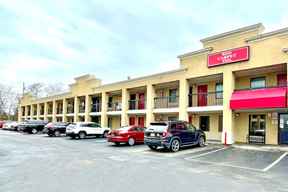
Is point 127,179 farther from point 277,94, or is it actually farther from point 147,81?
point 147,81

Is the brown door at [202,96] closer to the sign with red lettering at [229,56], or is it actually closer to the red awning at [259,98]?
the sign with red lettering at [229,56]

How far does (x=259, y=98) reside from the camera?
18.0 m

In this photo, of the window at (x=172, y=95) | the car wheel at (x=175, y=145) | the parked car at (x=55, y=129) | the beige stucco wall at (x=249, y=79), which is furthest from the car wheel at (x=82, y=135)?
the beige stucco wall at (x=249, y=79)

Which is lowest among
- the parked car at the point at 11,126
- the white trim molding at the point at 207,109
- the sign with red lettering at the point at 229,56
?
the parked car at the point at 11,126

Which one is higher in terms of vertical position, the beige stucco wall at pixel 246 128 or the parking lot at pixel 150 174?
the beige stucco wall at pixel 246 128

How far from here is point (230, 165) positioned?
12.4m

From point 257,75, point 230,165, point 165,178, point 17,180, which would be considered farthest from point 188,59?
point 17,180

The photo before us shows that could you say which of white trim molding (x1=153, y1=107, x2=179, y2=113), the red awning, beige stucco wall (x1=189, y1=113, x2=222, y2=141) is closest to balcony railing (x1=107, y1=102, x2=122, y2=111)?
white trim molding (x1=153, y1=107, x2=179, y2=113)

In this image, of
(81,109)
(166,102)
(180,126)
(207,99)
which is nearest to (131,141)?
(180,126)

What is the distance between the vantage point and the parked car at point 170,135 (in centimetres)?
1664

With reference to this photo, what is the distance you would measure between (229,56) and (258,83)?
3.02 m

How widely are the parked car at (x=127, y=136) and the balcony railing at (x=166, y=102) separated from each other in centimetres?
615

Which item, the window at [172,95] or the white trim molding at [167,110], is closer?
the white trim molding at [167,110]

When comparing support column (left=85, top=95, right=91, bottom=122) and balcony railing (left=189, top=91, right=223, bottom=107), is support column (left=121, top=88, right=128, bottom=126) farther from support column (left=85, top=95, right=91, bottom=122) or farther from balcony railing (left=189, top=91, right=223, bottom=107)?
support column (left=85, top=95, right=91, bottom=122)
